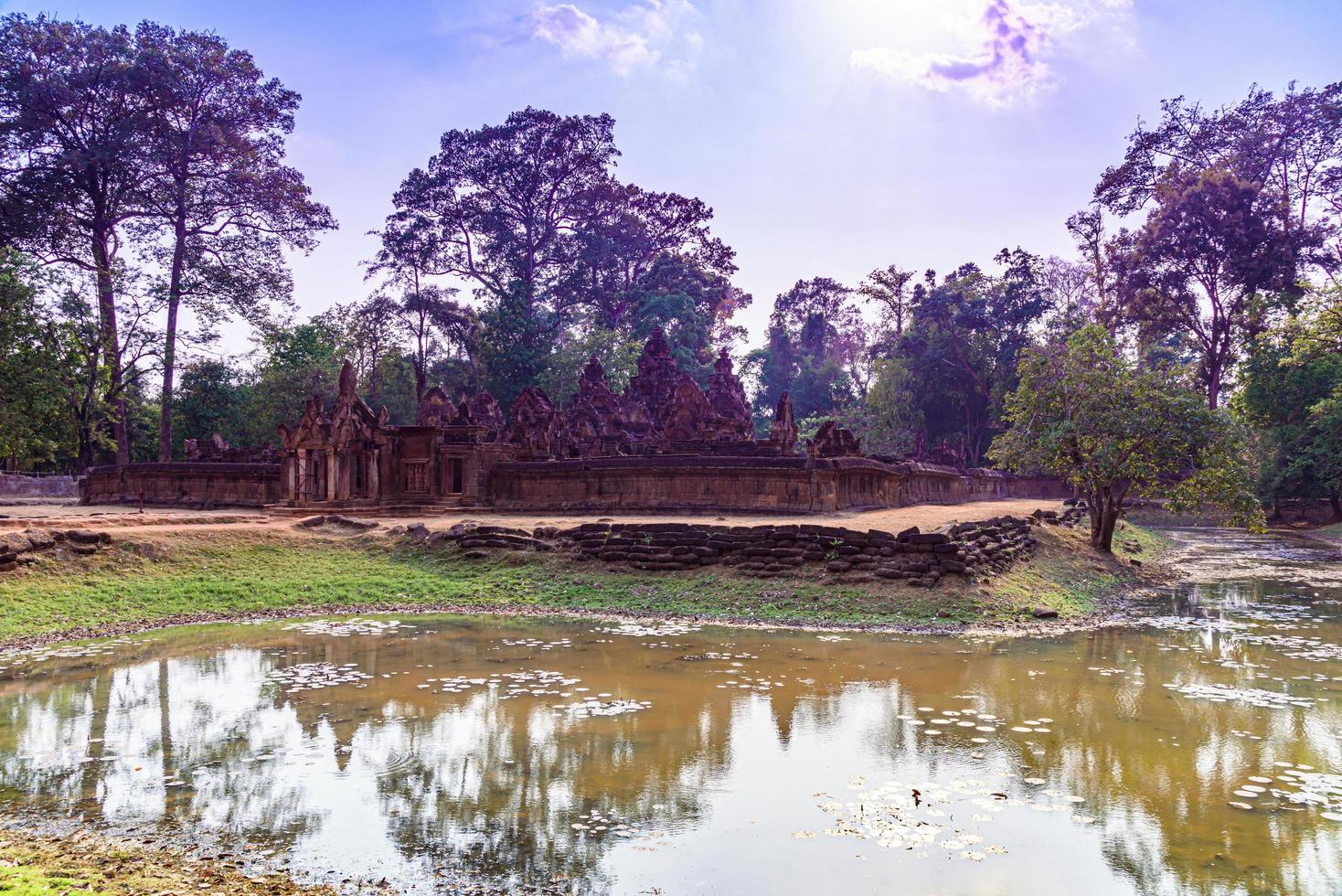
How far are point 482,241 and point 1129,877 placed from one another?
58885 millimetres

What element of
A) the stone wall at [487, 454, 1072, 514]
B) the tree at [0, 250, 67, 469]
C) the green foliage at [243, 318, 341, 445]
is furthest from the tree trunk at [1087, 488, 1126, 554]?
the green foliage at [243, 318, 341, 445]

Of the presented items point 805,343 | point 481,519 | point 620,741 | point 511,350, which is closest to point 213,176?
point 511,350

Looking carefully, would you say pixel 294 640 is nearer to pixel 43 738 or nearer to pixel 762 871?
pixel 43 738

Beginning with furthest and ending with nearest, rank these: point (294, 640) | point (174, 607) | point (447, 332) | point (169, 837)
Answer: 1. point (447, 332)
2. point (174, 607)
3. point (294, 640)
4. point (169, 837)

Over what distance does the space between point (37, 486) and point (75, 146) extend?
14.5 metres

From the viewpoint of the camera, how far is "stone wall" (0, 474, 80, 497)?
35.2m

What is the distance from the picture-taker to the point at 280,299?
41.2 m

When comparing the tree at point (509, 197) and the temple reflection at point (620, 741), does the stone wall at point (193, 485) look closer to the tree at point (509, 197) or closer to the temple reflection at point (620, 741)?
the temple reflection at point (620, 741)

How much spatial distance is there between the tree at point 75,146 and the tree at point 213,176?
949 mm

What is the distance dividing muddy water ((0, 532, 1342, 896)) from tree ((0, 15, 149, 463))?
3222cm

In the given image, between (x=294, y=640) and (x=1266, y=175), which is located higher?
(x=1266, y=175)

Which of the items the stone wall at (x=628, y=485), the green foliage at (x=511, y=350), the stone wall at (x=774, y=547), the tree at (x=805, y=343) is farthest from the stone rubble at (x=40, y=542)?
the tree at (x=805, y=343)

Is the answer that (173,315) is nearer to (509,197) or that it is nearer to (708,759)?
(509,197)

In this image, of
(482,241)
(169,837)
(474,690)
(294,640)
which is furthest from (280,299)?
(169,837)
